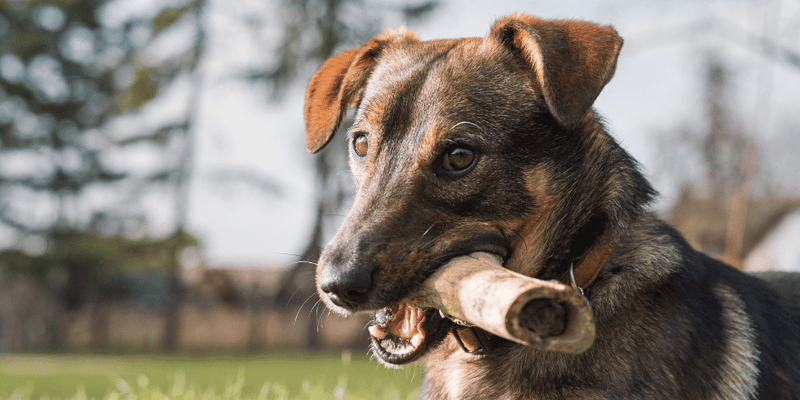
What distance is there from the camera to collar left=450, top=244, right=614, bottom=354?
2.90 meters

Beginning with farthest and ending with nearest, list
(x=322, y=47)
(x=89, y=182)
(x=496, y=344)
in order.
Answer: (x=89, y=182)
(x=322, y=47)
(x=496, y=344)

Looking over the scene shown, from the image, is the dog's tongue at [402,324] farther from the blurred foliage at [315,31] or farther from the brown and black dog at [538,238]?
the blurred foliage at [315,31]

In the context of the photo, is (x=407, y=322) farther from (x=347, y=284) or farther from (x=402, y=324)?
(x=347, y=284)

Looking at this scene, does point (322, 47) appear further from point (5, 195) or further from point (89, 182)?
point (5, 195)

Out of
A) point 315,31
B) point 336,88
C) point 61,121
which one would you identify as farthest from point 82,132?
point 336,88

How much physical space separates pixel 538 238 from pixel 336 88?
5.96 ft

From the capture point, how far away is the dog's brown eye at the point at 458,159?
Result: 3.00 metres

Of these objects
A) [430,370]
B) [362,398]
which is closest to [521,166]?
[430,370]

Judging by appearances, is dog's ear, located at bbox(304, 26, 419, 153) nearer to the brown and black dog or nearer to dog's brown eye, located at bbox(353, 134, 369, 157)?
dog's brown eye, located at bbox(353, 134, 369, 157)

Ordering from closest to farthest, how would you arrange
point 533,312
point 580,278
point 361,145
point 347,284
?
1. point 533,312
2. point 347,284
3. point 580,278
4. point 361,145

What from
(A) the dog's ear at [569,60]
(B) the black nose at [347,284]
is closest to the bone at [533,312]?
(B) the black nose at [347,284]

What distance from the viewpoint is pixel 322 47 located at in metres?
21.8

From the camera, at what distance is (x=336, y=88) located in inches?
161

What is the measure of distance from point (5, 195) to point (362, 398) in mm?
26549
